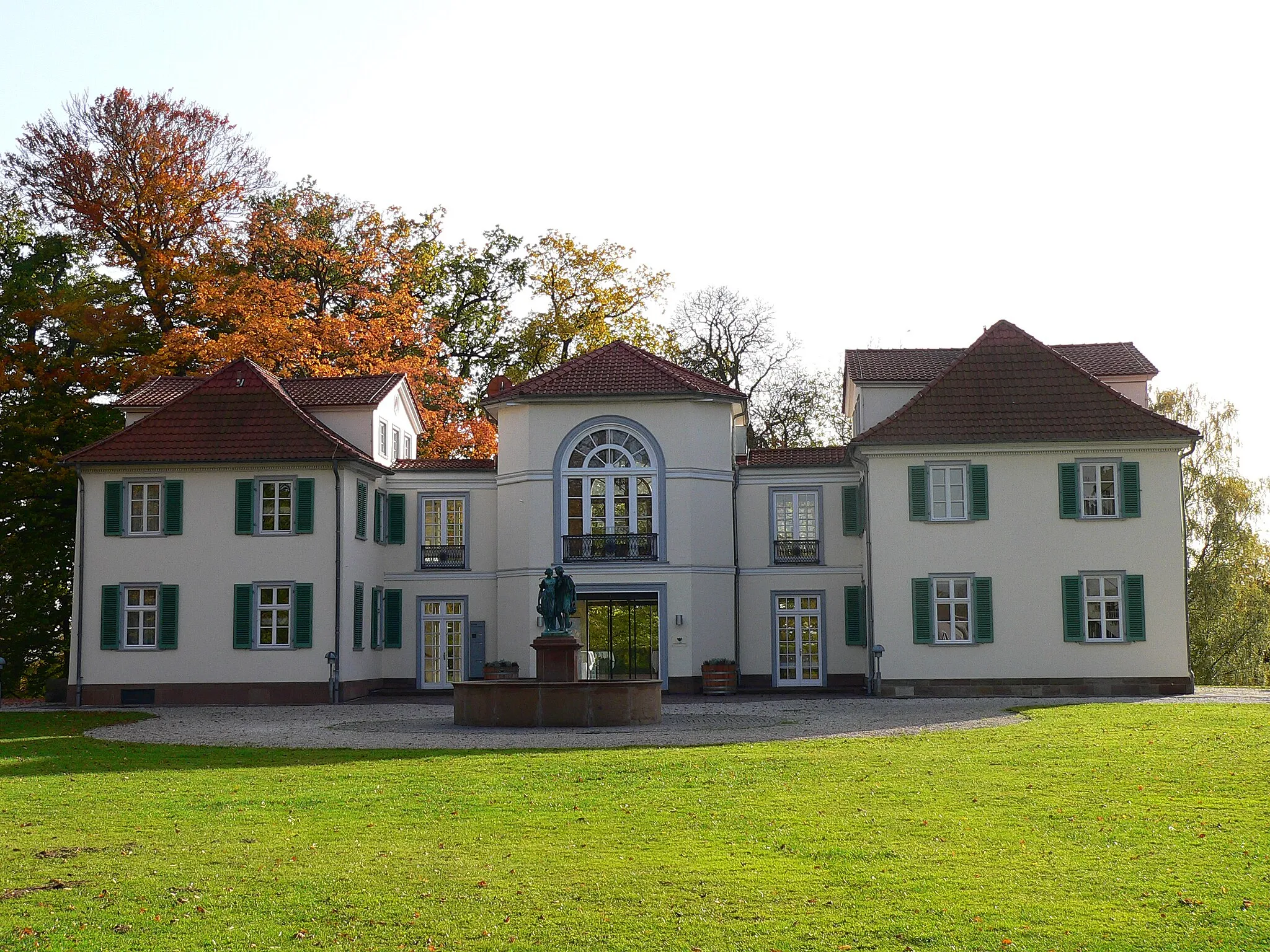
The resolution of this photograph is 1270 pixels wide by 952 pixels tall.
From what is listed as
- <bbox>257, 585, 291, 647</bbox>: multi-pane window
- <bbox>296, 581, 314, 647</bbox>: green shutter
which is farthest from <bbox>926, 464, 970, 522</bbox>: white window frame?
<bbox>257, 585, 291, 647</bbox>: multi-pane window

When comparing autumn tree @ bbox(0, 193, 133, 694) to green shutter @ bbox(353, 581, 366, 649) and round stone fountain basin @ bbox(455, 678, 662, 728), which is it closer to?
green shutter @ bbox(353, 581, 366, 649)

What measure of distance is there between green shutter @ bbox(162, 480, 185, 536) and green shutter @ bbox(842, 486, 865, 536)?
1505 centimetres

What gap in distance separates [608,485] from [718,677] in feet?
16.7

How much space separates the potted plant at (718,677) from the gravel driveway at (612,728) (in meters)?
1.80

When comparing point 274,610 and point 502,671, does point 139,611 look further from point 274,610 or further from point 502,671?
point 502,671

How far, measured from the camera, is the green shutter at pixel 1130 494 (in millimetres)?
30641

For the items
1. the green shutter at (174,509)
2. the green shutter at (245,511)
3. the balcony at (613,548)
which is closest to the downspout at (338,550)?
the green shutter at (245,511)

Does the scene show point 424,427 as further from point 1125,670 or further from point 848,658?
point 1125,670

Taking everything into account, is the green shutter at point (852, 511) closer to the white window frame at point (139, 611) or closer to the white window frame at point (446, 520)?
the white window frame at point (446, 520)

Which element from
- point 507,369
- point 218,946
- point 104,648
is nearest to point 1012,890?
point 218,946

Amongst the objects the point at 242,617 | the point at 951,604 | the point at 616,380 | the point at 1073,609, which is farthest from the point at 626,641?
the point at 1073,609

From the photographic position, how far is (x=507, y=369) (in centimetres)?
4494

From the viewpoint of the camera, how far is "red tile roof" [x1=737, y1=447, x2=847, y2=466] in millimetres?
34281

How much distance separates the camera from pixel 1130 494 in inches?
1208
